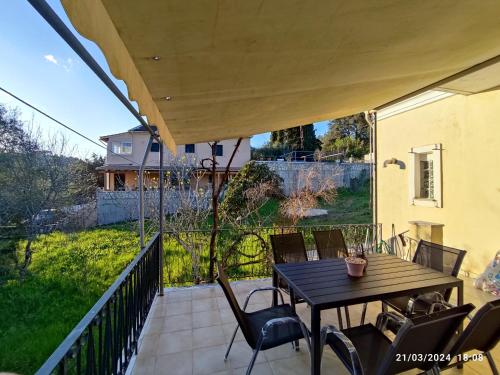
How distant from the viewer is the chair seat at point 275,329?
208 cm

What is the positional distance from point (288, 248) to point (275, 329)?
1.34 metres

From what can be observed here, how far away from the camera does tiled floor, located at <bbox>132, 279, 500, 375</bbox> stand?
236 centimetres

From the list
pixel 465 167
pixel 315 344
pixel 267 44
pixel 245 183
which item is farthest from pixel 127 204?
pixel 465 167

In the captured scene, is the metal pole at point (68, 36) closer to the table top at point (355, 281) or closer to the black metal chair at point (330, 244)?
the table top at point (355, 281)

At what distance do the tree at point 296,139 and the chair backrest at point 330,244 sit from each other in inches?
694

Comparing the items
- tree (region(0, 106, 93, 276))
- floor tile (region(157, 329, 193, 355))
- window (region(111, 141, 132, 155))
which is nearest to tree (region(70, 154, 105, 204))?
tree (region(0, 106, 93, 276))

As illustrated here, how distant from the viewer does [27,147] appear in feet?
13.4

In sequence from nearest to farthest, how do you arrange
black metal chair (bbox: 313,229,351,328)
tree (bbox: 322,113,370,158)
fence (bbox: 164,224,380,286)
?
1. black metal chair (bbox: 313,229,351,328)
2. fence (bbox: 164,224,380,286)
3. tree (bbox: 322,113,370,158)

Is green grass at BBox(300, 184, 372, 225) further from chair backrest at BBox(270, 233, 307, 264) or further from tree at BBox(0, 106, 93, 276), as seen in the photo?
tree at BBox(0, 106, 93, 276)

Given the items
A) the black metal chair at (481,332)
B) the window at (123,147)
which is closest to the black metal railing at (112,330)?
the black metal chair at (481,332)

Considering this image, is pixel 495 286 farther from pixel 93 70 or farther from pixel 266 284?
pixel 93 70

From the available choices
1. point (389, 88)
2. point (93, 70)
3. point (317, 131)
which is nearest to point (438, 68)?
point (389, 88)

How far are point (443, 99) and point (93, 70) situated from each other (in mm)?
6026

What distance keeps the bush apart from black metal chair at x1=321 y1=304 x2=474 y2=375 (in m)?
8.12
